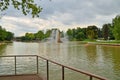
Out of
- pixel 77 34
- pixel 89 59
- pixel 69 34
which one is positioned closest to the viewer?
pixel 89 59

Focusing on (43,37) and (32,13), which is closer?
(32,13)

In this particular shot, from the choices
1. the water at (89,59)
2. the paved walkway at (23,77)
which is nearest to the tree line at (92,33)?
the water at (89,59)

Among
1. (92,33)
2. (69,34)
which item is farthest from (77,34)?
(92,33)

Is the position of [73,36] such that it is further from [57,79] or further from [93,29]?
[57,79]

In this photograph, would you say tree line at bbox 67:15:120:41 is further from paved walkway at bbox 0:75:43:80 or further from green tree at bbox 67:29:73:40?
paved walkway at bbox 0:75:43:80

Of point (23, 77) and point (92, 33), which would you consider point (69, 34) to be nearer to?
point (92, 33)

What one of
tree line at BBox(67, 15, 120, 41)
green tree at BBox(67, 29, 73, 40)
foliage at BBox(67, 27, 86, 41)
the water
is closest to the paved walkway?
the water

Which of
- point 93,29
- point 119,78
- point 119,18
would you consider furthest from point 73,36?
point 119,78

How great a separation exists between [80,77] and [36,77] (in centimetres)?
476

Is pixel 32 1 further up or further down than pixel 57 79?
further up

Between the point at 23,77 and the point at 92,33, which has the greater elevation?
the point at 92,33

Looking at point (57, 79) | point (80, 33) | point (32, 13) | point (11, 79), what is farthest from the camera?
point (80, 33)

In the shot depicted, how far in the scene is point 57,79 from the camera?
14.5 meters

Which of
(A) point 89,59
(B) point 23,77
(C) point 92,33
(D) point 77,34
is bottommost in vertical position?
(A) point 89,59
